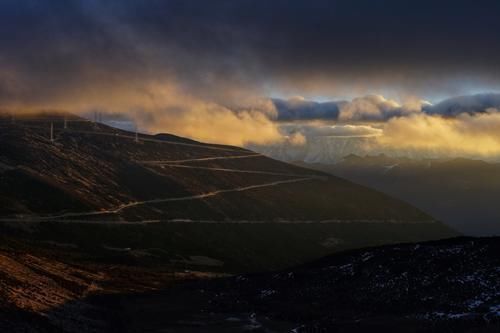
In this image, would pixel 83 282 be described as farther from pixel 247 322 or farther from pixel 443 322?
pixel 443 322

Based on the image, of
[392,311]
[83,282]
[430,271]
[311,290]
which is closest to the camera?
[392,311]

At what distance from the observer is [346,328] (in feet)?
198

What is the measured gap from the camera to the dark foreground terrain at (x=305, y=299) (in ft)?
198

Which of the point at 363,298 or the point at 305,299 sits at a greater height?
the point at 363,298

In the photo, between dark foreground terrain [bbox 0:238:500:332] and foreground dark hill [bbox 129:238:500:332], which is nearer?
foreground dark hill [bbox 129:238:500:332]

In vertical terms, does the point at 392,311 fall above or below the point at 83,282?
above

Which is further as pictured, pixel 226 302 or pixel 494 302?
pixel 226 302

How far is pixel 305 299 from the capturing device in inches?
3182

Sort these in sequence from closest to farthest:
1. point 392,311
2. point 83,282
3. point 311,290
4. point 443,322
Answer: point 443,322, point 392,311, point 311,290, point 83,282

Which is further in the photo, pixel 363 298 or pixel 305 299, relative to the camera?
pixel 305 299

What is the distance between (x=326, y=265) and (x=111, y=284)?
130ft

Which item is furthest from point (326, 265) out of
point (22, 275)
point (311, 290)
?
point (22, 275)

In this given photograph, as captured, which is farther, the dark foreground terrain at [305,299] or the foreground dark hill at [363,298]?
the dark foreground terrain at [305,299]

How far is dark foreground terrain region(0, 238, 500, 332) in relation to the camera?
60469 millimetres
